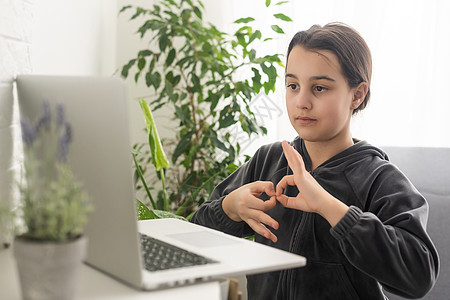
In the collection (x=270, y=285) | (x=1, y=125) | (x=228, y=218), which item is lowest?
(x=270, y=285)

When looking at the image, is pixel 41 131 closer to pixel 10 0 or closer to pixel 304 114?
pixel 10 0

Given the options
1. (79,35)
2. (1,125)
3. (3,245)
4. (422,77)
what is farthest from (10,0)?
(422,77)

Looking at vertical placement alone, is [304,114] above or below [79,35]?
below

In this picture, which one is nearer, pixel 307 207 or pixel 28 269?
pixel 28 269

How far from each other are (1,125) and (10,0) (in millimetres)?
227

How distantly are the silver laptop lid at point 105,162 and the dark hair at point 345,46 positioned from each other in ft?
2.07

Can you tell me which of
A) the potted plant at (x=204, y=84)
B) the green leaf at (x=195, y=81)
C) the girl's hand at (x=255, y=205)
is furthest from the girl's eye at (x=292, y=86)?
the green leaf at (x=195, y=81)

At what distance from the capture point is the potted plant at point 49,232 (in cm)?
55

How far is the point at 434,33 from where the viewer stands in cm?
186

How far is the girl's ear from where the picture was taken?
1200mm

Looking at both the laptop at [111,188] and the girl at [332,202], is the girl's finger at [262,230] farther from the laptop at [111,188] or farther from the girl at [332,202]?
the laptop at [111,188]

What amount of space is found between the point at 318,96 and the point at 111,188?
2.03 ft

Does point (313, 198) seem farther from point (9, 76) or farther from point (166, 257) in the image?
point (9, 76)

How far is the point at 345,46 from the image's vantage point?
1.17 m
